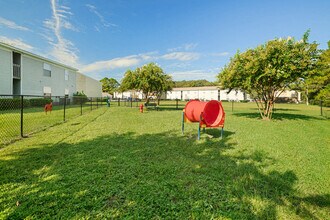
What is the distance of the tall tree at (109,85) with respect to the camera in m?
84.8

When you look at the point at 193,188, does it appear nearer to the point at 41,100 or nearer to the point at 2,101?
the point at 2,101

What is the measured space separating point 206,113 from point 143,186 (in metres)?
4.66

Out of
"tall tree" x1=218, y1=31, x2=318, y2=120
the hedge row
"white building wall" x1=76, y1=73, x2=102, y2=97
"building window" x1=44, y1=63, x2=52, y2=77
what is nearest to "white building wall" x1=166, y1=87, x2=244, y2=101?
"white building wall" x1=76, y1=73, x2=102, y2=97

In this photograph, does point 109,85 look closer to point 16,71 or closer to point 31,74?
point 31,74

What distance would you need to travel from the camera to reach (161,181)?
3357mm

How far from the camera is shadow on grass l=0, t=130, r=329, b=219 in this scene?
8.21ft

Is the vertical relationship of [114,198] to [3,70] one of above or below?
below

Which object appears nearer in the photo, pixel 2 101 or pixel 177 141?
pixel 177 141

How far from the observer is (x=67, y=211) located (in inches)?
96.0

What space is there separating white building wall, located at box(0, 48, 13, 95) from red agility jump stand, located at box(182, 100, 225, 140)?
20287mm

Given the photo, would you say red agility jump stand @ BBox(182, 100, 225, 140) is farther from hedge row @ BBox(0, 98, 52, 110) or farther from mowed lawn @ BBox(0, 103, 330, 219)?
hedge row @ BBox(0, 98, 52, 110)

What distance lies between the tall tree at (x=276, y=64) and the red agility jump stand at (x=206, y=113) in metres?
5.82

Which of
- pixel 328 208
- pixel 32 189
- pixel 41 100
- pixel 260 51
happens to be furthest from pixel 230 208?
pixel 41 100

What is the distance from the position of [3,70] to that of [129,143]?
1993cm
